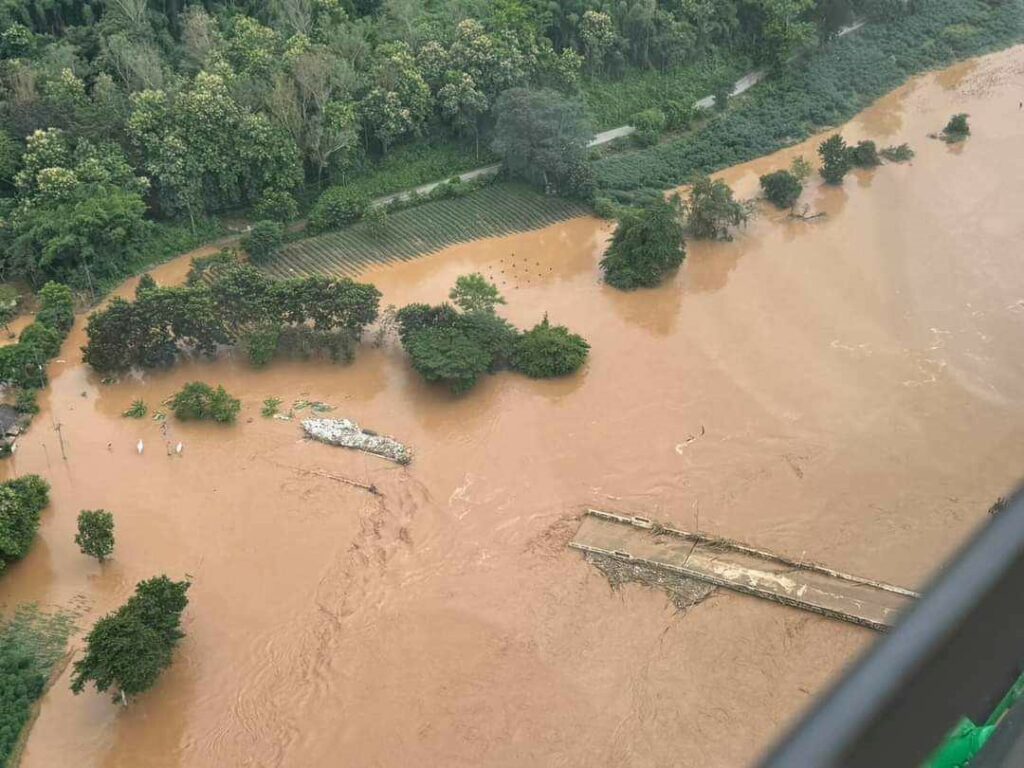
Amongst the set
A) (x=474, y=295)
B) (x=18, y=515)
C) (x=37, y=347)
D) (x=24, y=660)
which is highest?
(x=474, y=295)

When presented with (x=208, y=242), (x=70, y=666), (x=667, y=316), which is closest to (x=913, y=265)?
(x=667, y=316)

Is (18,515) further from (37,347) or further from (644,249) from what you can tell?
(644,249)

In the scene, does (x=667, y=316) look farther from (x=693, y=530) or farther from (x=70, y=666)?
(x=70, y=666)

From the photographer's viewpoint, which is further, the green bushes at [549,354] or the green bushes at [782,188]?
the green bushes at [782,188]

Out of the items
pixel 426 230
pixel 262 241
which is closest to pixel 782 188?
pixel 426 230

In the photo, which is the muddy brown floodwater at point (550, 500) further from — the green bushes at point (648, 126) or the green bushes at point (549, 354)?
the green bushes at point (648, 126)

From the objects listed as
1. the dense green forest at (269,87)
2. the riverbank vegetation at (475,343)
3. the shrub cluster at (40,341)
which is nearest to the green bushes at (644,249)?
the riverbank vegetation at (475,343)
